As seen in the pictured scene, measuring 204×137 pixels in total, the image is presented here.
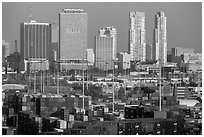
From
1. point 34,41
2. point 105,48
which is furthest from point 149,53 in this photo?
point 34,41

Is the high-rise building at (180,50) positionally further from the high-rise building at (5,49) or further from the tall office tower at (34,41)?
the high-rise building at (5,49)

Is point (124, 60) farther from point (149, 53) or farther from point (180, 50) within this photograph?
point (180, 50)

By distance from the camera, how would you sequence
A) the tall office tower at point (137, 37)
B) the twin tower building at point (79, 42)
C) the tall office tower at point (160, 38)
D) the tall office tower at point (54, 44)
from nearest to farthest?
the twin tower building at point (79, 42), the tall office tower at point (54, 44), the tall office tower at point (137, 37), the tall office tower at point (160, 38)

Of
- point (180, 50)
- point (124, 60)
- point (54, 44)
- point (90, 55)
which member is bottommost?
point (124, 60)

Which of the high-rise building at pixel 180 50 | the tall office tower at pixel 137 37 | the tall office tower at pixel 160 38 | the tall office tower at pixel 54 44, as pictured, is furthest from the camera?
the high-rise building at pixel 180 50

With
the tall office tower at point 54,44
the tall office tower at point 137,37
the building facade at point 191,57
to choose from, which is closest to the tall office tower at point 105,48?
the tall office tower at point 137,37

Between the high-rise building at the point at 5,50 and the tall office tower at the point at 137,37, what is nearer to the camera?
the high-rise building at the point at 5,50

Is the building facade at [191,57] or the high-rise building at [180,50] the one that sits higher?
the high-rise building at [180,50]
